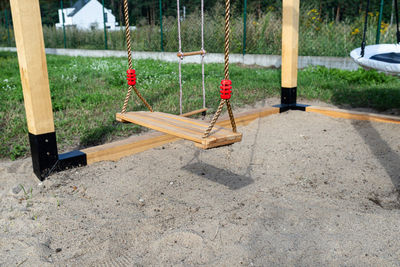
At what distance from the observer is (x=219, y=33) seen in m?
10.6

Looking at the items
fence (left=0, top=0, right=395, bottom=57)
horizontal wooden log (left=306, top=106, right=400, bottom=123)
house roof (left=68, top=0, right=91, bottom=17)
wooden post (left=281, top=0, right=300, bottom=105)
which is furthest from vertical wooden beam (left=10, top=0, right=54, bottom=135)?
house roof (left=68, top=0, right=91, bottom=17)

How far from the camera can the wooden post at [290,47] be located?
4.55 m

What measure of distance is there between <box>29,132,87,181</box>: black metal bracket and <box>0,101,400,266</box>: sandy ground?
0.08 meters

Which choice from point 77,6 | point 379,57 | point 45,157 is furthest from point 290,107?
point 77,6

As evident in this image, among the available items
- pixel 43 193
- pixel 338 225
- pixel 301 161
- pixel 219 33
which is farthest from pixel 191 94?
pixel 219 33

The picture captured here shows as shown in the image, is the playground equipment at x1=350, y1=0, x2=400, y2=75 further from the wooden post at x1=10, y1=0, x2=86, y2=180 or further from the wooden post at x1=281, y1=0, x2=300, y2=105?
the wooden post at x1=10, y1=0, x2=86, y2=180

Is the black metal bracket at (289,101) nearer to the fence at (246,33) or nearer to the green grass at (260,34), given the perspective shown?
the fence at (246,33)

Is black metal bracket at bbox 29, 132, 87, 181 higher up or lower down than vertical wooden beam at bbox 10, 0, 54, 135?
lower down

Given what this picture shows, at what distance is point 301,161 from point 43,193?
7.12 ft

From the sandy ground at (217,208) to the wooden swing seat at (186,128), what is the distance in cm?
50

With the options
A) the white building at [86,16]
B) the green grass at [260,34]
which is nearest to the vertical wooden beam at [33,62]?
the green grass at [260,34]

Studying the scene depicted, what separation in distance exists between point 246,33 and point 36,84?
27.0ft

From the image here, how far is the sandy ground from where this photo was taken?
2.01 meters

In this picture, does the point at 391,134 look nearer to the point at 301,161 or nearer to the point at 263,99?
the point at 301,161
